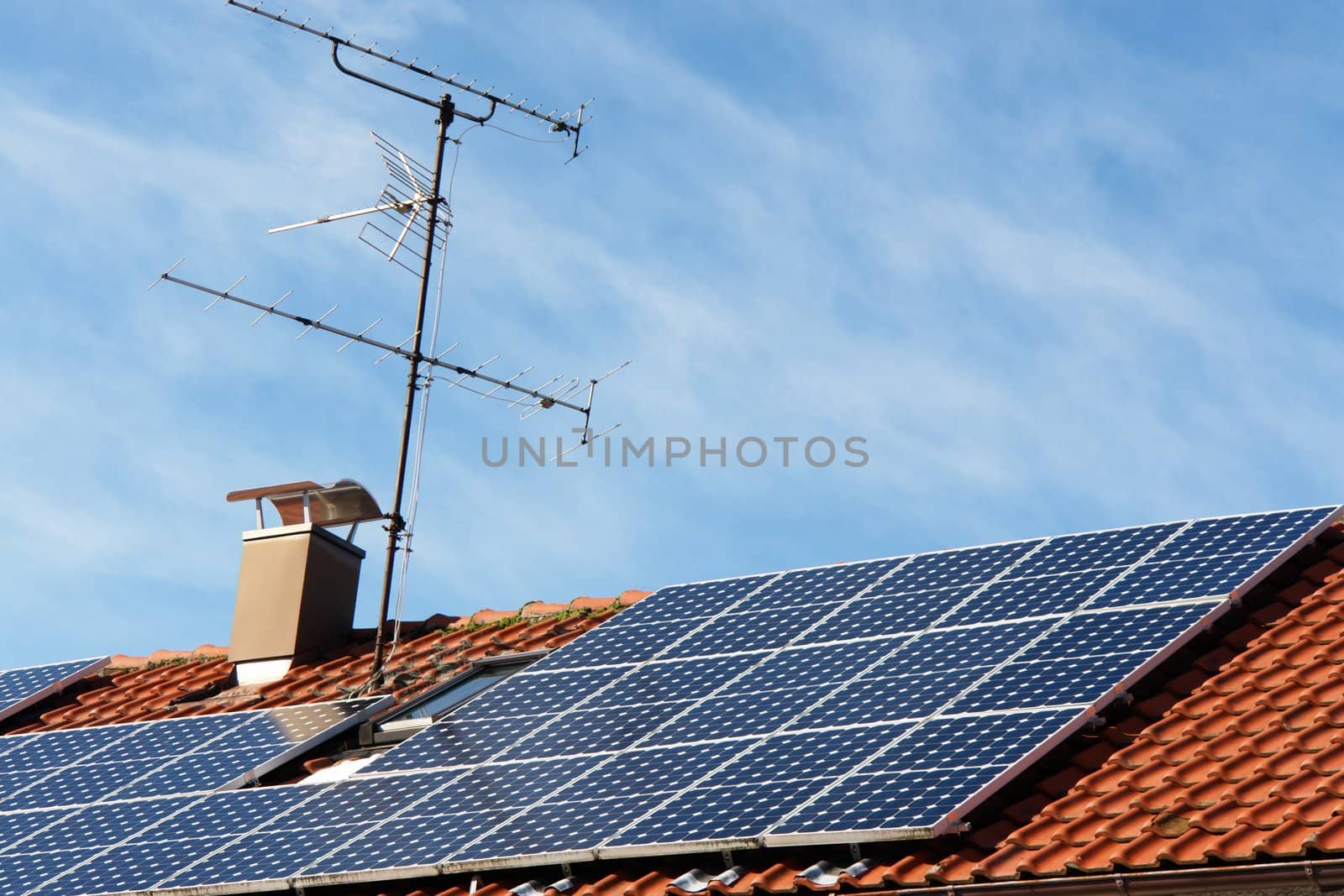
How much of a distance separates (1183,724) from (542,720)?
5046mm

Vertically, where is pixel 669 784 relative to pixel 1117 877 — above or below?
above

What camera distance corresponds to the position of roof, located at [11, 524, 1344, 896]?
10.2 metres

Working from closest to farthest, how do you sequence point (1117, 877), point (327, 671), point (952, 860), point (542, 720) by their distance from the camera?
point (1117, 877) → point (952, 860) → point (542, 720) → point (327, 671)

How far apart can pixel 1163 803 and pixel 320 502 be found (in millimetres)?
10960

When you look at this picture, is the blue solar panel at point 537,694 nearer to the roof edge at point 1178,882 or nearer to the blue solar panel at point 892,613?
the blue solar panel at point 892,613

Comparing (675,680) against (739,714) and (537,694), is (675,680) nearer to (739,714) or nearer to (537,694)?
(739,714)

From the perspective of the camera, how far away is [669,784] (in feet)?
40.8

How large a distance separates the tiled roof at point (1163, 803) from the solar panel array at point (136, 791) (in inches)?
85.7

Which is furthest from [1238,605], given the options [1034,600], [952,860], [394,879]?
[394,879]

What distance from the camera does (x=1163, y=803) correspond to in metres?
10.9

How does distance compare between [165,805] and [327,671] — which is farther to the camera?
[327,671]

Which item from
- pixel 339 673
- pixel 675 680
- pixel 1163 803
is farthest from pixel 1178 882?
pixel 339 673

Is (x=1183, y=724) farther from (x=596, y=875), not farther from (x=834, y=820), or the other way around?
(x=596, y=875)

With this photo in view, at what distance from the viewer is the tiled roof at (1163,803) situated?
33.6 ft
